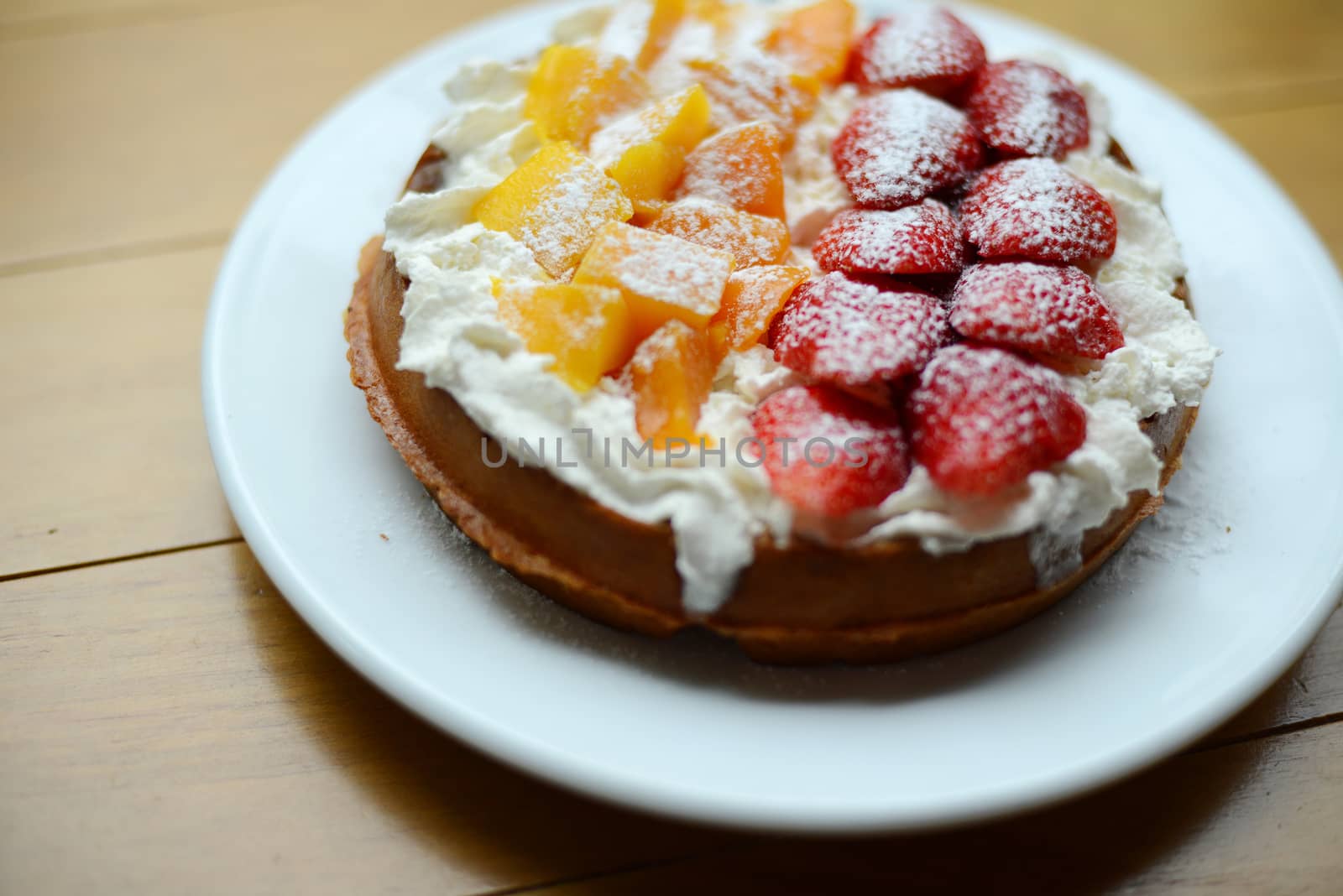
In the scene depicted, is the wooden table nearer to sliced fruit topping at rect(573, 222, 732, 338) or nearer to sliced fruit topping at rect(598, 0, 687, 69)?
sliced fruit topping at rect(573, 222, 732, 338)

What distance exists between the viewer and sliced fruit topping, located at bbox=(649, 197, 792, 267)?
74.4 inches

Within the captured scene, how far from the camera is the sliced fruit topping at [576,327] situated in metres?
1.68

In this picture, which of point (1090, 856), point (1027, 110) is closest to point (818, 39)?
point (1027, 110)

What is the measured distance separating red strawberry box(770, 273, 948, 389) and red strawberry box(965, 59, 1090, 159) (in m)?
0.52

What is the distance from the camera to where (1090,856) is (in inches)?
64.7

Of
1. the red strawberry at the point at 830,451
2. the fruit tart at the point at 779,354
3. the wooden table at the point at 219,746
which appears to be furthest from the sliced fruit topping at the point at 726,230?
the wooden table at the point at 219,746

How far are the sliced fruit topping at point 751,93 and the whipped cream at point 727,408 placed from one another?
0.71ft

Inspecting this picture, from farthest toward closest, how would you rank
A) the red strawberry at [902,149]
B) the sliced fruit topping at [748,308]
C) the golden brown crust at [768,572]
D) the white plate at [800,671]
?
the red strawberry at [902,149] < the sliced fruit topping at [748,308] < the golden brown crust at [768,572] < the white plate at [800,671]

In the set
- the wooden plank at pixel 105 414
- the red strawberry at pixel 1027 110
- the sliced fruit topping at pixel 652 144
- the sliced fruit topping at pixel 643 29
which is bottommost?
the wooden plank at pixel 105 414

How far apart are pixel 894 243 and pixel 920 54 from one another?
639 mm

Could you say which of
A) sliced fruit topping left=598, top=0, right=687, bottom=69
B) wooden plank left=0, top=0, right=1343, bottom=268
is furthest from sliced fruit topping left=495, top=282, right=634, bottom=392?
wooden plank left=0, top=0, right=1343, bottom=268

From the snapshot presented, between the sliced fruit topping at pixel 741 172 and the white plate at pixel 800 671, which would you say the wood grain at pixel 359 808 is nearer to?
the white plate at pixel 800 671

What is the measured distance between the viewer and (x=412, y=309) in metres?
1.82

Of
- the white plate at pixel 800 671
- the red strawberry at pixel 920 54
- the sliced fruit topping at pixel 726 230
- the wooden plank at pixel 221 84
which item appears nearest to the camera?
the white plate at pixel 800 671
